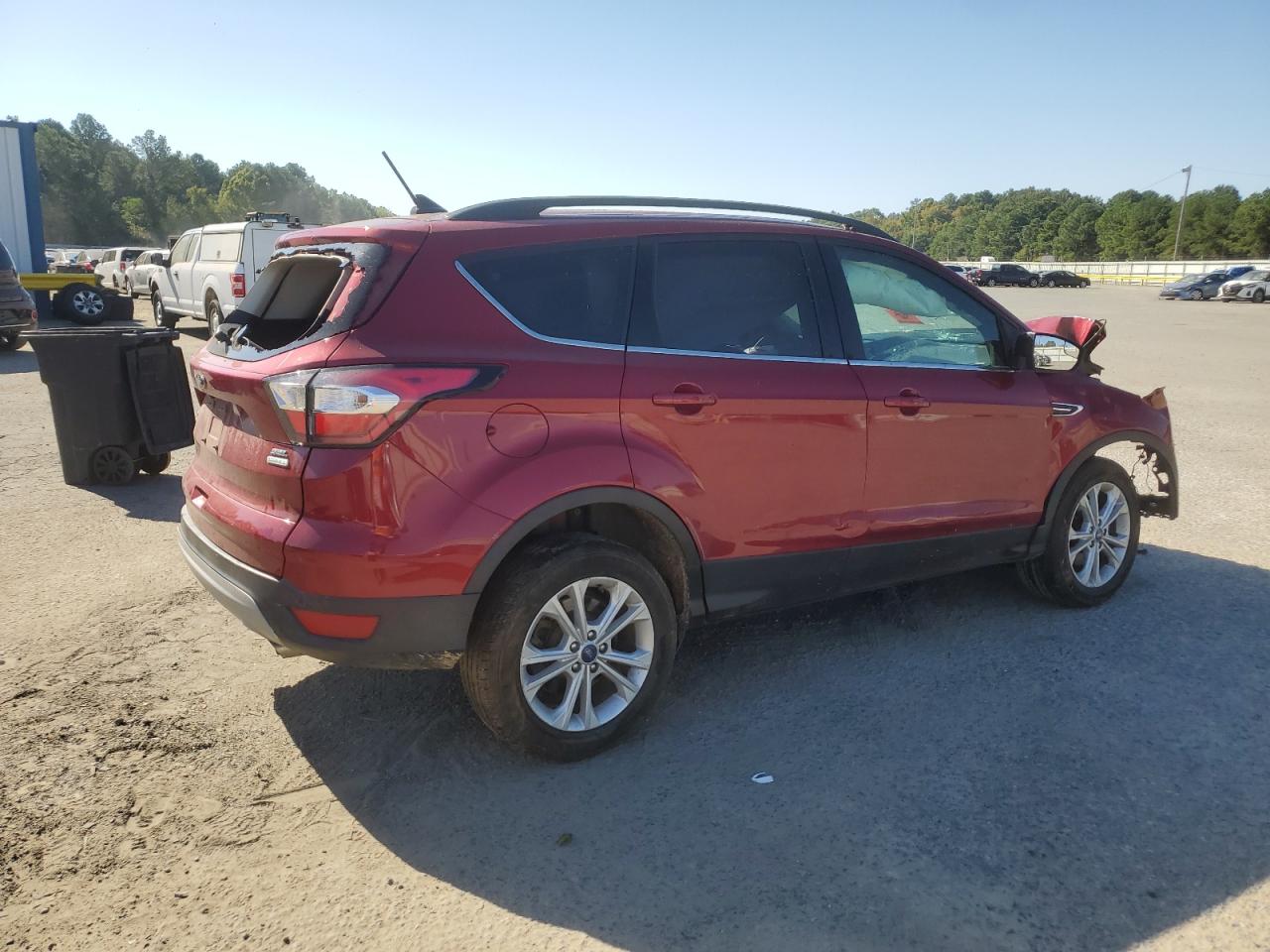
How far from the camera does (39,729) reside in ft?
11.9

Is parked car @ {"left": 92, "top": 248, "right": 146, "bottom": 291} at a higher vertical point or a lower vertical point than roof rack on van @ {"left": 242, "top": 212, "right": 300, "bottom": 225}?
Result: lower

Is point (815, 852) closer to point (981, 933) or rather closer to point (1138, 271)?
point (981, 933)

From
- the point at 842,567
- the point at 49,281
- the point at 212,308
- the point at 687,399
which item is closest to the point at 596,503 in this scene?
the point at 687,399

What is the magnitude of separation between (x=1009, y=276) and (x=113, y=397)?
68.6 metres

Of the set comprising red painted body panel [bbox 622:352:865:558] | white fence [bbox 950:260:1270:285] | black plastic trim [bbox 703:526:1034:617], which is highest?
red painted body panel [bbox 622:352:865:558]

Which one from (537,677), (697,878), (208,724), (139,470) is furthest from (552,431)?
(139,470)

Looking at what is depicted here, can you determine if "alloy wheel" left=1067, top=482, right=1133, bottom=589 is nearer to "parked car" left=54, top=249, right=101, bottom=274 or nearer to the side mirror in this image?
the side mirror

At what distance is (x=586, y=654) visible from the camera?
3.46 meters

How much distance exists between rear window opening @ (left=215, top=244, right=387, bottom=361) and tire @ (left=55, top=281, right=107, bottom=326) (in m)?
20.6

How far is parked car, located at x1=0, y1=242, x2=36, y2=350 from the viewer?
1512cm

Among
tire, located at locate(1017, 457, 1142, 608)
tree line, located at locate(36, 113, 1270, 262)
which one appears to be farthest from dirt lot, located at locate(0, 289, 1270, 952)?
tree line, located at locate(36, 113, 1270, 262)

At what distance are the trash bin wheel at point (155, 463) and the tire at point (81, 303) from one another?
52.7ft

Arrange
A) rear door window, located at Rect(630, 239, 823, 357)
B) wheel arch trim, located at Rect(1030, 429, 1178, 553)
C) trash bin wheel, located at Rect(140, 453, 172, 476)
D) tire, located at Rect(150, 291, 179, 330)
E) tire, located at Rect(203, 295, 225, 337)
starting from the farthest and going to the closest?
1. tire, located at Rect(150, 291, 179, 330)
2. tire, located at Rect(203, 295, 225, 337)
3. trash bin wheel, located at Rect(140, 453, 172, 476)
4. wheel arch trim, located at Rect(1030, 429, 1178, 553)
5. rear door window, located at Rect(630, 239, 823, 357)

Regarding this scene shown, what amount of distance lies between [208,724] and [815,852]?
2313mm
